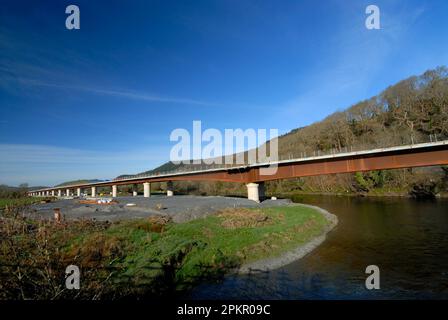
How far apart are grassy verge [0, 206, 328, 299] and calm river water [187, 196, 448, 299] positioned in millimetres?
2427

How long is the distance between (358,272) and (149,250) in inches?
577

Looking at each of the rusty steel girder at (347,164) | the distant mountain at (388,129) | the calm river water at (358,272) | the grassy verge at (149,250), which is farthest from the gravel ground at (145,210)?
the calm river water at (358,272)

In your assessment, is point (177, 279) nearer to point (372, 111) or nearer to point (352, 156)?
point (352, 156)

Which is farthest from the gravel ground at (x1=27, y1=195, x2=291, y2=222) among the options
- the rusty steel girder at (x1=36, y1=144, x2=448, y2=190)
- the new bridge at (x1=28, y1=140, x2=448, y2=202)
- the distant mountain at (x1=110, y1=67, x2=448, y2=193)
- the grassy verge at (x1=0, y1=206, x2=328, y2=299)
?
the distant mountain at (x1=110, y1=67, x2=448, y2=193)

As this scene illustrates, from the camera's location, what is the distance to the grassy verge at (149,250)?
39.6 feet

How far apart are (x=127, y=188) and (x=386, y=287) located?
472ft

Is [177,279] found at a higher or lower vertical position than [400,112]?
lower

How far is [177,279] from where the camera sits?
16516 mm

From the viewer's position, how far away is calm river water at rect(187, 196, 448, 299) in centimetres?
1418

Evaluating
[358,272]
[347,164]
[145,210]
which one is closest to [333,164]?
[347,164]

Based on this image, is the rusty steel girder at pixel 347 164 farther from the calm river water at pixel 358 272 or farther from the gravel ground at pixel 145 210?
the calm river water at pixel 358 272

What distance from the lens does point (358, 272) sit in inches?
669

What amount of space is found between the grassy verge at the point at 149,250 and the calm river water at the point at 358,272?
7.96 feet
